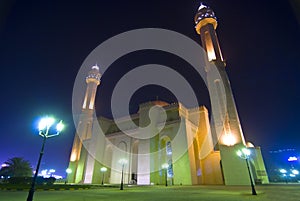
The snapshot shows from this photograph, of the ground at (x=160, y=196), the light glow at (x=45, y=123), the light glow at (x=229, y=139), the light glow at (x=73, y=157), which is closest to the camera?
the ground at (x=160, y=196)

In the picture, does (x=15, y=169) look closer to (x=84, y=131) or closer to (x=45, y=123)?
(x=84, y=131)

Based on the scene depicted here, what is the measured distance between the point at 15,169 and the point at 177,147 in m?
42.3

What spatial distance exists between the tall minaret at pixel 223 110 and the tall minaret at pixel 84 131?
28003 millimetres

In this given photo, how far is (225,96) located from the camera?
2675cm

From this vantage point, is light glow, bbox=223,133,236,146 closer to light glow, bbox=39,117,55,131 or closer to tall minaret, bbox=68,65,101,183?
light glow, bbox=39,117,55,131

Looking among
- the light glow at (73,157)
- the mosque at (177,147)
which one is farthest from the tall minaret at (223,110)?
the light glow at (73,157)

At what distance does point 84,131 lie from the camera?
42562 mm

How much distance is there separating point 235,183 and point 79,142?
3431 cm

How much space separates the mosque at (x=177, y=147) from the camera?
81.7 ft

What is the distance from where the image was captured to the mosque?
24891 mm

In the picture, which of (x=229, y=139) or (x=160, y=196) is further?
(x=229, y=139)

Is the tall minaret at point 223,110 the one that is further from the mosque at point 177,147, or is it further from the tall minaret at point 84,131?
the tall minaret at point 84,131

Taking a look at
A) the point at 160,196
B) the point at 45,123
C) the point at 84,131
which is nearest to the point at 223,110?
the point at 160,196

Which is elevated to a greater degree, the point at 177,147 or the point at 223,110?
the point at 223,110
